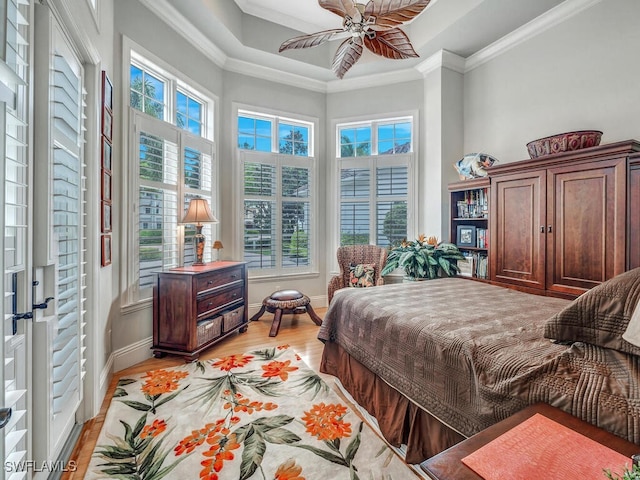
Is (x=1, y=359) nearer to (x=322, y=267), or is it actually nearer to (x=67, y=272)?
(x=67, y=272)

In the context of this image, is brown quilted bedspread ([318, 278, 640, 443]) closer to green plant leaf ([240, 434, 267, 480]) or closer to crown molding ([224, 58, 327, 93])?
green plant leaf ([240, 434, 267, 480])

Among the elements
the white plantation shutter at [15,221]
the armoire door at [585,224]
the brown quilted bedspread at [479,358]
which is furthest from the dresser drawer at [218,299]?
the armoire door at [585,224]

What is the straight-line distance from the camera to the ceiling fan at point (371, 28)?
2064mm

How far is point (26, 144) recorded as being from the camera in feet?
3.98

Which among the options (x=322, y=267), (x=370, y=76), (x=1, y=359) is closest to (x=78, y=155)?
(x=1, y=359)

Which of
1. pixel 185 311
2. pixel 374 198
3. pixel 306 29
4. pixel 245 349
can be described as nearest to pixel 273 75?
pixel 306 29

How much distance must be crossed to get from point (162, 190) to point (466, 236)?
343 cm

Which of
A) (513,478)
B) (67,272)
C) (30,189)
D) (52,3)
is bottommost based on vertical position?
(513,478)

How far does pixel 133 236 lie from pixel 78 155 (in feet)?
3.88

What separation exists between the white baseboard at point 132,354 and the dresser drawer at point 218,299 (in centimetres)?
60

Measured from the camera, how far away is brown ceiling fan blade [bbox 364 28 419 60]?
91.8 inches

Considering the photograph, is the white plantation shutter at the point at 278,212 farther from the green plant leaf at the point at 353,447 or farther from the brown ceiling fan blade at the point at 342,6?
the green plant leaf at the point at 353,447

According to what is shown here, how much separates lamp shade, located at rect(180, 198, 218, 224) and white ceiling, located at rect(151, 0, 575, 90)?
1868mm

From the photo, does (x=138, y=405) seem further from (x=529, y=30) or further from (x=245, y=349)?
(x=529, y=30)
